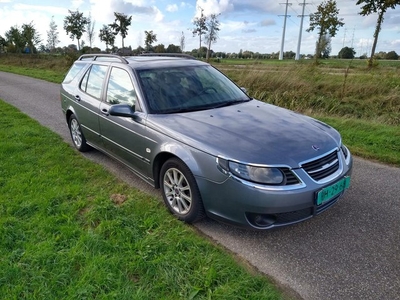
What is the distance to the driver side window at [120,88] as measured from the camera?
367cm

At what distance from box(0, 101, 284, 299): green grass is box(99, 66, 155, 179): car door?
1.39 feet

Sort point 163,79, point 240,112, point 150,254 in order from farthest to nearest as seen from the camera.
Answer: point 163,79 < point 240,112 < point 150,254

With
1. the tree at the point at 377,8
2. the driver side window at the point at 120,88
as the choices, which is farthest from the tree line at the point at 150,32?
the driver side window at the point at 120,88

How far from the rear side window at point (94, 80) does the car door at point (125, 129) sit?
23cm

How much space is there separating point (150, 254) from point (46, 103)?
8656mm

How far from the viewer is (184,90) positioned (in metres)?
3.72

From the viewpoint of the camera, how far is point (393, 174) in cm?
432

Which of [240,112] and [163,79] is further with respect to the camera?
[163,79]

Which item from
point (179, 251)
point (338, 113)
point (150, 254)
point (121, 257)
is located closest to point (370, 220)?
point (179, 251)

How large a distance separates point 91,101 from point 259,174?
119 inches

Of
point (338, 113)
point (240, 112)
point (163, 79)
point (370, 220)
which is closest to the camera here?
point (370, 220)

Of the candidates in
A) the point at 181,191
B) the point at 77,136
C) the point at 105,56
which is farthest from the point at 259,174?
the point at 77,136

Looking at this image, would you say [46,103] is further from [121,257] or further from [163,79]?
[121,257]

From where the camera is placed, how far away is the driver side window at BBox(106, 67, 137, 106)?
3674 mm
